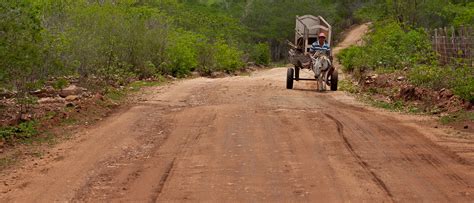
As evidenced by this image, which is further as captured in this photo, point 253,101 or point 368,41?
point 368,41

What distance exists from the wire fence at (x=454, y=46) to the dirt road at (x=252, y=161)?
258 inches

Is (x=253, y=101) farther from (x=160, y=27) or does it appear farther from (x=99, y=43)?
(x=160, y=27)

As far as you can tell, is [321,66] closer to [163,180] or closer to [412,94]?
[412,94]

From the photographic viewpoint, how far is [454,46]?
2306 centimetres

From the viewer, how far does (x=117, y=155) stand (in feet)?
33.0

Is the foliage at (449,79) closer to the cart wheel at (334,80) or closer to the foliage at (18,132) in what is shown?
the cart wheel at (334,80)

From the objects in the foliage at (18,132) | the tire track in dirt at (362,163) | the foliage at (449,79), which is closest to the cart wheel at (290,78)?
the foliage at (449,79)

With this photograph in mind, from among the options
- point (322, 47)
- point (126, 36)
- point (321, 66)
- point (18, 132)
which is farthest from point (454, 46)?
point (18, 132)

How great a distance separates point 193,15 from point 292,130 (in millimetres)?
45833

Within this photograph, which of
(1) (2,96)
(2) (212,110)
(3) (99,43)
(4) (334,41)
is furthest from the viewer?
(4) (334,41)

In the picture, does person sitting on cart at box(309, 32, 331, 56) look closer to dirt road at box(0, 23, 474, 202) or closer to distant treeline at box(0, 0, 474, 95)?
dirt road at box(0, 23, 474, 202)

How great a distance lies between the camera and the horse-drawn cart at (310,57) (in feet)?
71.1

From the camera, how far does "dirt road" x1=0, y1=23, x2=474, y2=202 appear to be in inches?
305

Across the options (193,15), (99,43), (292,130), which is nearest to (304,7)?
(193,15)
